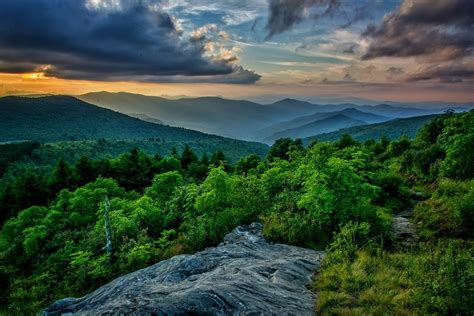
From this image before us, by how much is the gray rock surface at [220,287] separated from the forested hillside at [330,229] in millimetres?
688

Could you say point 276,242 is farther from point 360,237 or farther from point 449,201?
point 449,201

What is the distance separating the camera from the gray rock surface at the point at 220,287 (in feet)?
20.7

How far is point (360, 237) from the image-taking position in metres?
10.3

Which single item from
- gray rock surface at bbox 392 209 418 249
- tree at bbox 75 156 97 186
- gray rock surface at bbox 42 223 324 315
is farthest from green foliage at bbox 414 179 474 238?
tree at bbox 75 156 97 186

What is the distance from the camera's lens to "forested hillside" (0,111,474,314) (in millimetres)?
6784

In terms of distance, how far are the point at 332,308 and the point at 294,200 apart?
7.09m

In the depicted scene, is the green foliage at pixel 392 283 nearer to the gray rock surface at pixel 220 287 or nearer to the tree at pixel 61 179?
the gray rock surface at pixel 220 287

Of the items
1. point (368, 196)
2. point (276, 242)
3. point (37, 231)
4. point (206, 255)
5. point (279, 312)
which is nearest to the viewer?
point (279, 312)

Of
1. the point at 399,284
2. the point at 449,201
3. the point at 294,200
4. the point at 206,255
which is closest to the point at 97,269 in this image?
the point at 206,255

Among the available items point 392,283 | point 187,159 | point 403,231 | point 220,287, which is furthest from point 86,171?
point 392,283

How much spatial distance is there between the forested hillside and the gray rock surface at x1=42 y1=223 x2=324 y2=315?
0.69 metres

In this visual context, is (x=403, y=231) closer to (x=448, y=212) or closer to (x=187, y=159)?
(x=448, y=212)

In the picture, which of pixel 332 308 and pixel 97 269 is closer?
pixel 332 308

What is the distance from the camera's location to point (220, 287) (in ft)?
22.8
